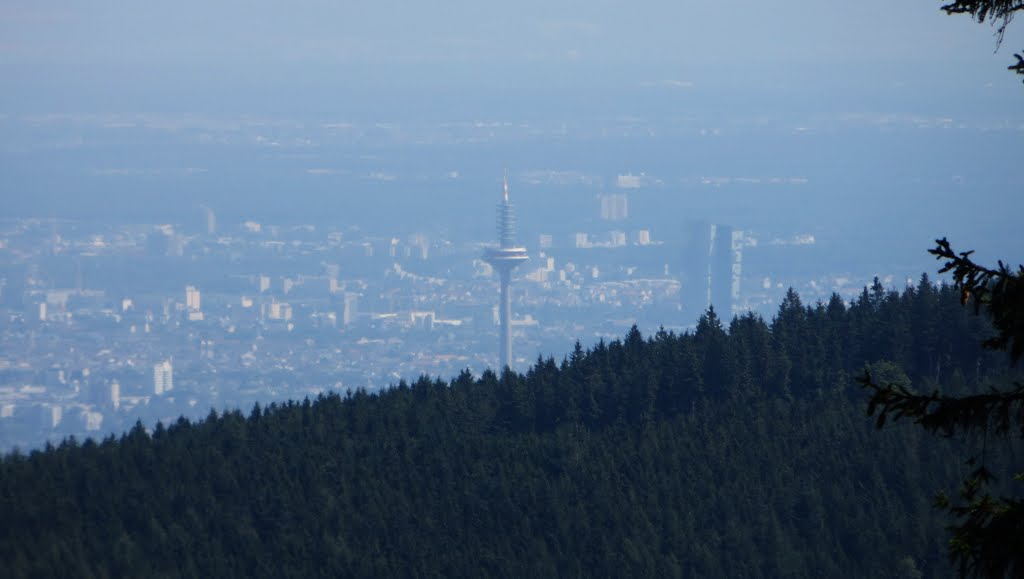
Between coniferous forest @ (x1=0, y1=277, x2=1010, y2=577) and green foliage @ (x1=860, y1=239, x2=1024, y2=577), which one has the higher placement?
green foliage @ (x1=860, y1=239, x2=1024, y2=577)

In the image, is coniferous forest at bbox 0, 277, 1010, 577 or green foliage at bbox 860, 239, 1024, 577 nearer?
green foliage at bbox 860, 239, 1024, 577

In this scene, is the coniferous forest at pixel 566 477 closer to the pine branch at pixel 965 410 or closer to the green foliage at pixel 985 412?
the green foliage at pixel 985 412

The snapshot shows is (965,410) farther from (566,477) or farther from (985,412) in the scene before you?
(566,477)

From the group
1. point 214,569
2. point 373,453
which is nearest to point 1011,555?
point 214,569

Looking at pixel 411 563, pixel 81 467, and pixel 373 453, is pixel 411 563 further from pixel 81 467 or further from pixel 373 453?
pixel 81 467

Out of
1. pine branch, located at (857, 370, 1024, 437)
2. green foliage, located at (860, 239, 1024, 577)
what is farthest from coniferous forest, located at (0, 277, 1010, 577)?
pine branch, located at (857, 370, 1024, 437)

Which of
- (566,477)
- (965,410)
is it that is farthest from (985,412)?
(566,477)

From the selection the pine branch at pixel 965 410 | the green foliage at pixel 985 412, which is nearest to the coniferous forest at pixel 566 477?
the green foliage at pixel 985 412

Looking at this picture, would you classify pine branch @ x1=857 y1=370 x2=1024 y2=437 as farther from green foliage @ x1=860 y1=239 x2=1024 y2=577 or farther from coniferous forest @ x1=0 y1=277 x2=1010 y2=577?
coniferous forest @ x1=0 y1=277 x2=1010 y2=577
